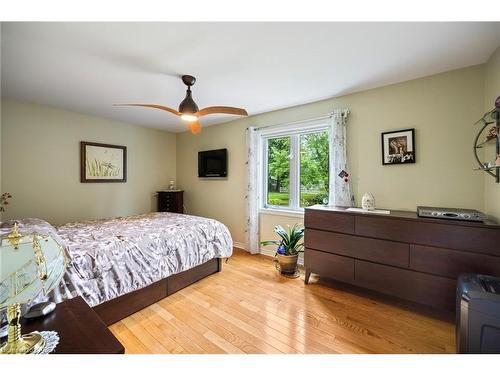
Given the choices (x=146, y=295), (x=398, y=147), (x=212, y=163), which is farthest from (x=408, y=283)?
(x=212, y=163)

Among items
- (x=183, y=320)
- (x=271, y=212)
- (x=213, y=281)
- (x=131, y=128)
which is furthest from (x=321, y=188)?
(x=131, y=128)

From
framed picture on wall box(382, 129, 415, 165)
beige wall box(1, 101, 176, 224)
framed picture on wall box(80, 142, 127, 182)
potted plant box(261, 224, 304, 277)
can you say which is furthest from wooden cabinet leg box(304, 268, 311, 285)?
framed picture on wall box(80, 142, 127, 182)

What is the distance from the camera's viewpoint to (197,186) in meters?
4.46

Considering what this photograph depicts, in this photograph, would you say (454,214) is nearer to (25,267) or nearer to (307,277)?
(307,277)

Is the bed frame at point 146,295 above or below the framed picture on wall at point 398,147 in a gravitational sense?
below

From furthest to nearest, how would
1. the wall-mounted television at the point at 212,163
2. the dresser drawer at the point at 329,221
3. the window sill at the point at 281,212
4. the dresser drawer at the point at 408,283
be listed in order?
the wall-mounted television at the point at 212,163 → the window sill at the point at 281,212 → the dresser drawer at the point at 329,221 → the dresser drawer at the point at 408,283

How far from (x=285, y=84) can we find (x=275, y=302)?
235cm

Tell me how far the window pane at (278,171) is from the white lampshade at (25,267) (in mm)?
2957

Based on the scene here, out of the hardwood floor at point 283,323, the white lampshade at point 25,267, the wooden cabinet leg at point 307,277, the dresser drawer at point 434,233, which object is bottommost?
the hardwood floor at point 283,323

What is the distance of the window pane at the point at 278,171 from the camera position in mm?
3428

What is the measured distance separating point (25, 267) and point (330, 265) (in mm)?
2368

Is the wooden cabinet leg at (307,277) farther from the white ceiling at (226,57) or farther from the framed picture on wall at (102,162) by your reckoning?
the framed picture on wall at (102,162)

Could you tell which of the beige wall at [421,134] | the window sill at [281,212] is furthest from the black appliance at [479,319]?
the window sill at [281,212]

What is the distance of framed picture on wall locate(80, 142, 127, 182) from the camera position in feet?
11.1
